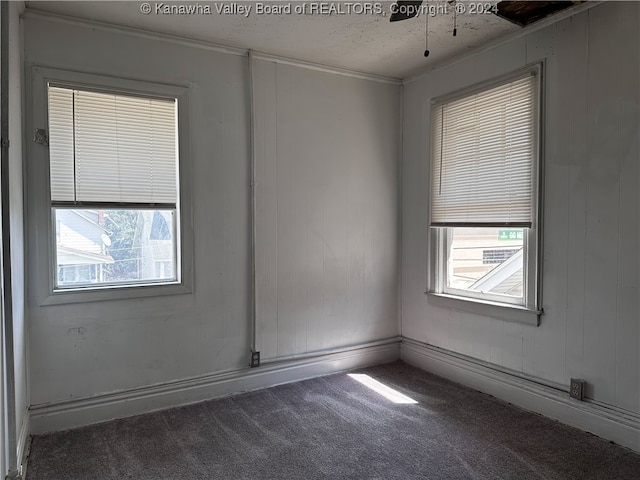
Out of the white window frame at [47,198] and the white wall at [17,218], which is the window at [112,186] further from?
the white wall at [17,218]

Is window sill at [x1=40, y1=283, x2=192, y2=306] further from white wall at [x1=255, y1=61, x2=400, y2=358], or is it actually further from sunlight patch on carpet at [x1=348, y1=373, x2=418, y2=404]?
sunlight patch on carpet at [x1=348, y1=373, x2=418, y2=404]

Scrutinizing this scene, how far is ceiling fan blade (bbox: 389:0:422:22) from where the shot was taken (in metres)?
2.57

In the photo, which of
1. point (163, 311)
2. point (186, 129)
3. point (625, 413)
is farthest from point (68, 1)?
point (625, 413)

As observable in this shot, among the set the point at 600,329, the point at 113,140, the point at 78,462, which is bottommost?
the point at 78,462

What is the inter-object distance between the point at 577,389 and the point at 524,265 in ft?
2.83

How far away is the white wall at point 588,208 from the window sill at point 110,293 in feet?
7.92

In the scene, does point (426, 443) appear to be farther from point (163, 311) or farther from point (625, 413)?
point (163, 311)

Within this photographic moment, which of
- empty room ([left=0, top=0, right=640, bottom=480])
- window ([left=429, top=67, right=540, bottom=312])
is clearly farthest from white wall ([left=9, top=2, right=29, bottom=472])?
window ([left=429, top=67, right=540, bottom=312])

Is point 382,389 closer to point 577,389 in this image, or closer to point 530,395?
point 530,395

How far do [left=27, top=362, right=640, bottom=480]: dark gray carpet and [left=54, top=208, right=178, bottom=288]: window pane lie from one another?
3.22 feet

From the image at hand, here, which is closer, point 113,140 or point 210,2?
point 210,2

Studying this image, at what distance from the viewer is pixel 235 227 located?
11.2 ft

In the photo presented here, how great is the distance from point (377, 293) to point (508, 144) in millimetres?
1737

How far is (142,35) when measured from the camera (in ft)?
10.1
